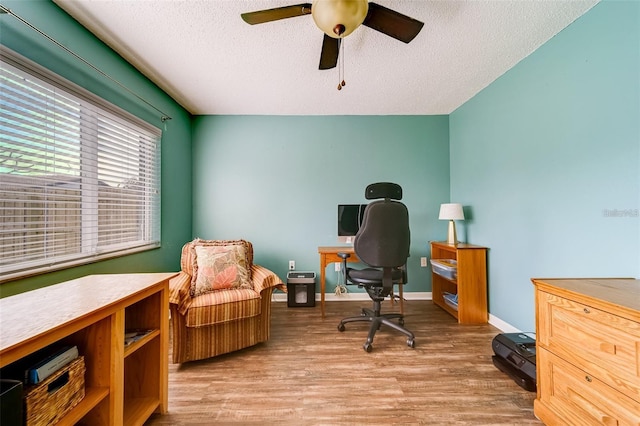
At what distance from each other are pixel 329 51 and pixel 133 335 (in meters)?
2.05

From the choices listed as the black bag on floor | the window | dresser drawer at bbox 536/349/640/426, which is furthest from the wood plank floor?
the window

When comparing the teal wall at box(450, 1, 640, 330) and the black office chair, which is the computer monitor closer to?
the black office chair

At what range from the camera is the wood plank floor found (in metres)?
1.28

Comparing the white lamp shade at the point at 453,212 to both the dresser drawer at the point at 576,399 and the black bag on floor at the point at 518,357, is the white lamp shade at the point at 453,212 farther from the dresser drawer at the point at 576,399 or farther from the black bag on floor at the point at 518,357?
the dresser drawer at the point at 576,399

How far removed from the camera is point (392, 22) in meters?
1.37

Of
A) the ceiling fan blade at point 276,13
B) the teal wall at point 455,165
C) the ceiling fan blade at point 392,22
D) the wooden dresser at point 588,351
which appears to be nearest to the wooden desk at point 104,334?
the teal wall at point 455,165

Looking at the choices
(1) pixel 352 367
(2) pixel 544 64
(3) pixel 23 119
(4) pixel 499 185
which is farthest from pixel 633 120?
(3) pixel 23 119

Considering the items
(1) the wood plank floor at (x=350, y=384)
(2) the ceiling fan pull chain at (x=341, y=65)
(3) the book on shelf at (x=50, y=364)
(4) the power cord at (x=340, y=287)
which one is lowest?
(1) the wood plank floor at (x=350, y=384)

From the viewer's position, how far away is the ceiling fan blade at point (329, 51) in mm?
1541

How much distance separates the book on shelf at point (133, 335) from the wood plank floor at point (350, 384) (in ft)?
1.63

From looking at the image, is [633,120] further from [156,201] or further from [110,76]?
[156,201]

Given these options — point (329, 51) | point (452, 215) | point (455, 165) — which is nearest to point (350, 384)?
point (452, 215)

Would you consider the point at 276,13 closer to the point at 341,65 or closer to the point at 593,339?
the point at 341,65

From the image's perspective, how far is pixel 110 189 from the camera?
1.87m
